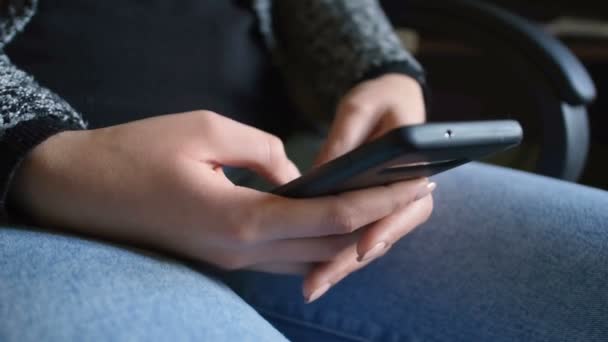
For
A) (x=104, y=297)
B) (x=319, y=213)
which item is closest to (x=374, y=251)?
(x=319, y=213)

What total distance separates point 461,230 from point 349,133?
14 centimetres

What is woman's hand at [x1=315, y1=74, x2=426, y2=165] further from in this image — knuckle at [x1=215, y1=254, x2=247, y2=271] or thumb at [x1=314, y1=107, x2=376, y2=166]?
knuckle at [x1=215, y1=254, x2=247, y2=271]

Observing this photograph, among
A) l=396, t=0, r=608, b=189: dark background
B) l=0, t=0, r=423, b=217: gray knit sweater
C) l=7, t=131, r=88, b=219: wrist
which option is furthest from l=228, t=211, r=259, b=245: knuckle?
l=396, t=0, r=608, b=189: dark background

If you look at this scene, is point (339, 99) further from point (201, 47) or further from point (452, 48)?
point (452, 48)

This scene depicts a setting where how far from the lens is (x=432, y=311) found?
48cm

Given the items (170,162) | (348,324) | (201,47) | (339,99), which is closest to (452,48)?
(339,99)

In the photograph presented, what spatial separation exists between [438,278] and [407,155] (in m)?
0.24

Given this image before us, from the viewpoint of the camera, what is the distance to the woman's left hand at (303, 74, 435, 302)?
0.42 meters

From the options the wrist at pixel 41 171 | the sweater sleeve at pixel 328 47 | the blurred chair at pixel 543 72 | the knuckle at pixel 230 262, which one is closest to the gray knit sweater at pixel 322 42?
the sweater sleeve at pixel 328 47

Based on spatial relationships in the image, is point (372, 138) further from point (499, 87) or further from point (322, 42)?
point (499, 87)

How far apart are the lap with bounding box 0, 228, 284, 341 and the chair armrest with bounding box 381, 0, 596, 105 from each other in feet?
1.51

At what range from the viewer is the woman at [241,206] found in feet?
1.11

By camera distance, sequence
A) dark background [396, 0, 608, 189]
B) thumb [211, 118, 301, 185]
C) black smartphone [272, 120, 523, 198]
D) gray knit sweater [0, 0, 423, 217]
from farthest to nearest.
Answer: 1. dark background [396, 0, 608, 189]
2. gray knit sweater [0, 0, 423, 217]
3. thumb [211, 118, 301, 185]
4. black smartphone [272, 120, 523, 198]

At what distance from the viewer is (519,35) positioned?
0.65 m
